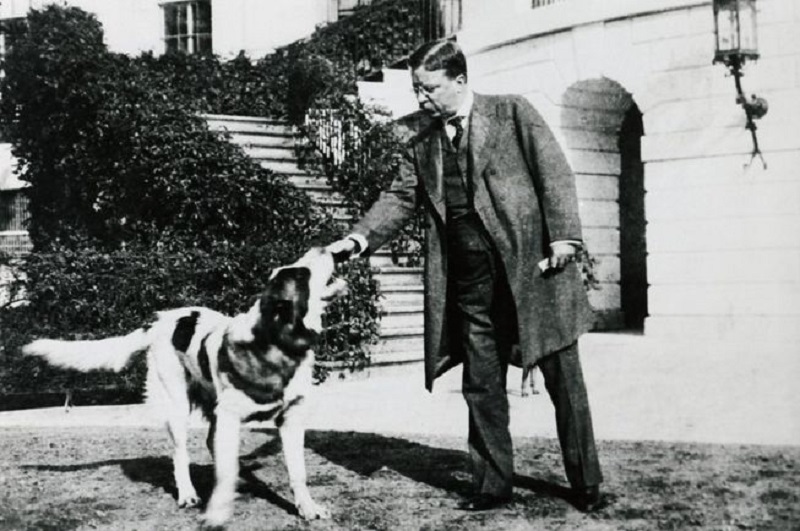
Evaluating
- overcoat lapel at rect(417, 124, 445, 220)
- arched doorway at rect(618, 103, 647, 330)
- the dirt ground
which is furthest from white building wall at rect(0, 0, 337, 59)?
overcoat lapel at rect(417, 124, 445, 220)

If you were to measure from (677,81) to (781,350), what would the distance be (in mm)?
3447

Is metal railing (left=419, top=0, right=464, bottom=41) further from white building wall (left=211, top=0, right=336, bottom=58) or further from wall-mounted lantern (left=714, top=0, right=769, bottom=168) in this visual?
wall-mounted lantern (left=714, top=0, right=769, bottom=168)

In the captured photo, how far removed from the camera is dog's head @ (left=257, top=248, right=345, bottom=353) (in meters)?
4.14

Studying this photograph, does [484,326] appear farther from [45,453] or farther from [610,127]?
Answer: [610,127]

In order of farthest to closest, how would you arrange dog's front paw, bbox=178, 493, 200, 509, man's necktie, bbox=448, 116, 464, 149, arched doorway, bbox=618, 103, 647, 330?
arched doorway, bbox=618, 103, 647, 330, dog's front paw, bbox=178, 493, 200, 509, man's necktie, bbox=448, 116, 464, 149

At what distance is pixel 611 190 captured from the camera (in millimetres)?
12977

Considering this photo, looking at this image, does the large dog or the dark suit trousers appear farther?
the dark suit trousers

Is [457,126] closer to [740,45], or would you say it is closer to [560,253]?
[560,253]

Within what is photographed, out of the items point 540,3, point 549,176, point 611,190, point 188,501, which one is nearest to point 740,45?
point 611,190

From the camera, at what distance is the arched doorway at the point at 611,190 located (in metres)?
→ 12.6

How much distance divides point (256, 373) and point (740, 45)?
25.1ft

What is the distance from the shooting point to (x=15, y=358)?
8359 mm

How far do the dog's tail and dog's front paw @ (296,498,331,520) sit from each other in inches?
55.5

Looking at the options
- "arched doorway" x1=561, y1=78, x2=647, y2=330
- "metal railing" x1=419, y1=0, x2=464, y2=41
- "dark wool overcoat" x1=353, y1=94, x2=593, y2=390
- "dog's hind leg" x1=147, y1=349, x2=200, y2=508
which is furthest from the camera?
"metal railing" x1=419, y1=0, x2=464, y2=41
